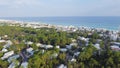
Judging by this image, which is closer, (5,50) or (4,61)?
(4,61)

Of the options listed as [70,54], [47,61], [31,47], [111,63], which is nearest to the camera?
[111,63]

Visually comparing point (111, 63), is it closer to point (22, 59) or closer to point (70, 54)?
point (70, 54)

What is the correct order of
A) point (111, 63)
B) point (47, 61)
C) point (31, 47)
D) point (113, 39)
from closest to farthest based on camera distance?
1. point (111, 63)
2. point (47, 61)
3. point (31, 47)
4. point (113, 39)

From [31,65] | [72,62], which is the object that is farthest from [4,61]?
[72,62]

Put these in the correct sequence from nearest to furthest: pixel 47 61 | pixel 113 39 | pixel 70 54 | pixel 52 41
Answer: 1. pixel 47 61
2. pixel 70 54
3. pixel 52 41
4. pixel 113 39

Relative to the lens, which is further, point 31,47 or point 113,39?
point 113,39

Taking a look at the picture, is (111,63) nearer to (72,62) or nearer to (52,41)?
(72,62)

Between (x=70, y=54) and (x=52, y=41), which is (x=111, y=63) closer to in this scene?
(x=70, y=54)

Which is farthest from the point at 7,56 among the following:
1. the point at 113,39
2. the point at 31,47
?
the point at 113,39

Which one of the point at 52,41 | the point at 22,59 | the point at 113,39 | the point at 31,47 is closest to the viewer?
the point at 22,59
